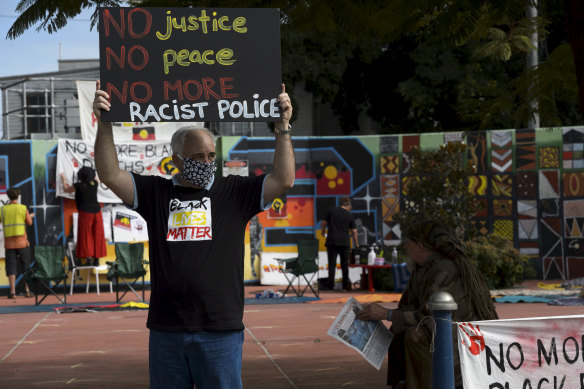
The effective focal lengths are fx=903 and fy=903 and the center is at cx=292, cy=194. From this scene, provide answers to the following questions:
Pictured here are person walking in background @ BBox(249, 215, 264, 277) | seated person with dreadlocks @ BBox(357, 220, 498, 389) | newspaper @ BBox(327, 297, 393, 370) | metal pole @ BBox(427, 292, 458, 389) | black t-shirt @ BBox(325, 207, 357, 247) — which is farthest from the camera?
Answer: person walking in background @ BBox(249, 215, 264, 277)

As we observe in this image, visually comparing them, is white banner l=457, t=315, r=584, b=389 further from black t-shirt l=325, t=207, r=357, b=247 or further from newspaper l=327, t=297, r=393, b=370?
Result: black t-shirt l=325, t=207, r=357, b=247

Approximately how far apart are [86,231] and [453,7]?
47.6 ft

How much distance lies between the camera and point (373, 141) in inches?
846

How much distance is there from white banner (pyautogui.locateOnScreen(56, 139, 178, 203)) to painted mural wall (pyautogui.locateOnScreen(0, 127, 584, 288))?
210 cm

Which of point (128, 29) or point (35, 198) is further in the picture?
point (35, 198)

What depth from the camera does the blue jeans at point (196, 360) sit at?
4074mm

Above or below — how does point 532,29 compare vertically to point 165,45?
above

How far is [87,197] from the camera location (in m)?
19.7

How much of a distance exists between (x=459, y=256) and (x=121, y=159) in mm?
15200

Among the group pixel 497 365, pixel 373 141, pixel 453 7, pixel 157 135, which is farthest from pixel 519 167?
pixel 497 365

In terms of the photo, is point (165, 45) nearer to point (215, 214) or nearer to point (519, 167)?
point (215, 214)

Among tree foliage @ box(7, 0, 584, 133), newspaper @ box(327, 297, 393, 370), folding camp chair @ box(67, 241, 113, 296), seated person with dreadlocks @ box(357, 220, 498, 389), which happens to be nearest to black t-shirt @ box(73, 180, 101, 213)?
folding camp chair @ box(67, 241, 113, 296)

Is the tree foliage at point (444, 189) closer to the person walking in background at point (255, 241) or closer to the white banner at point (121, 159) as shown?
the person walking in background at point (255, 241)

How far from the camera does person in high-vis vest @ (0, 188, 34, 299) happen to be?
1852 cm
